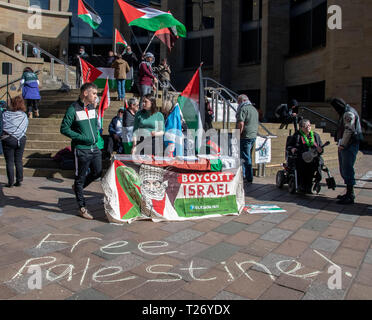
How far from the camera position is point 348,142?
5949 millimetres

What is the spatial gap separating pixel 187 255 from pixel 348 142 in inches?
158

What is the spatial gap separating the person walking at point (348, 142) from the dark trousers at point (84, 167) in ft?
14.2

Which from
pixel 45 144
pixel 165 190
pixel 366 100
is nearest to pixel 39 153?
pixel 45 144

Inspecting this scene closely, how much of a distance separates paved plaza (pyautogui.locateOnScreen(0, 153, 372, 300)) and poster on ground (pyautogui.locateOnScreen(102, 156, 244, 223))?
0.20m

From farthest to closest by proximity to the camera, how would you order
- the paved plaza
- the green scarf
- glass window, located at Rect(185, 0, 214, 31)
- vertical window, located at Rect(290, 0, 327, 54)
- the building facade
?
glass window, located at Rect(185, 0, 214, 31), vertical window, located at Rect(290, 0, 327, 54), the building facade, the green scarf, the paved plaza

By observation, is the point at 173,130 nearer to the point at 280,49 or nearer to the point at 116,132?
the point at 116,132

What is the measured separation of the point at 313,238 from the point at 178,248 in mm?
1759

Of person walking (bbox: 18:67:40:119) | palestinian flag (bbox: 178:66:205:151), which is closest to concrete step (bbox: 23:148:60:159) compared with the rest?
person walking (bbox: 18:67:40:119)

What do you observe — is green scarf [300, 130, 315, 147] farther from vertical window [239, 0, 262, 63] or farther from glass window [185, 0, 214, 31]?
glass window [185, 0, 214, 31]

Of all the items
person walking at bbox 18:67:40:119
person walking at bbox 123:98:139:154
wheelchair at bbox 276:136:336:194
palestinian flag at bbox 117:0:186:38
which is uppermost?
palestinian flag at bbox 117:0:186:38

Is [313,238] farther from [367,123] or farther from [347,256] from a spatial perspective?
[367,123]

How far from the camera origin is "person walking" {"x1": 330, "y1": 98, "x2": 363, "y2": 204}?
5.93 metres
